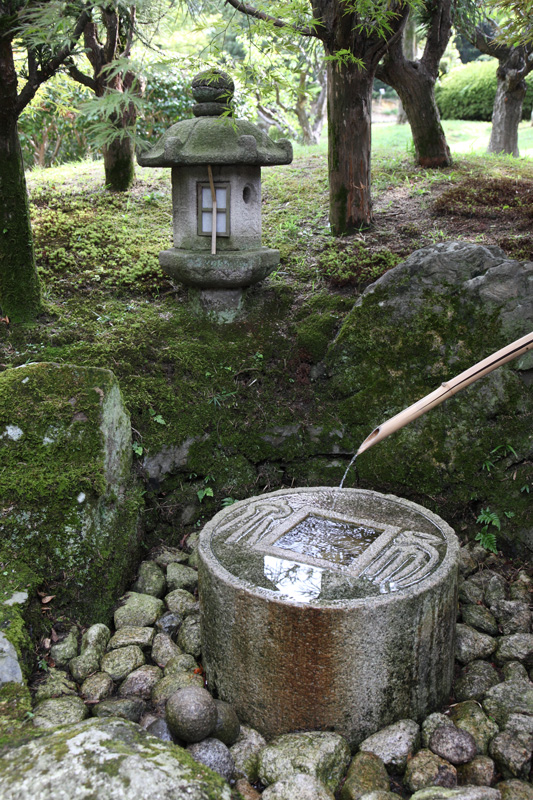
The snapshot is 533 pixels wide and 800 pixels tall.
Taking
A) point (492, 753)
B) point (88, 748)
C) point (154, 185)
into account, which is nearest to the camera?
point (88, 748)

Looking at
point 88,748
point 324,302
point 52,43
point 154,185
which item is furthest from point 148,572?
point 154,185

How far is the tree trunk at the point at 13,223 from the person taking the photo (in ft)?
16.3


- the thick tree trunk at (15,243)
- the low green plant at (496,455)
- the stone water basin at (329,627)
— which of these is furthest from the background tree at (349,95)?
the stone water basin at (329,627)

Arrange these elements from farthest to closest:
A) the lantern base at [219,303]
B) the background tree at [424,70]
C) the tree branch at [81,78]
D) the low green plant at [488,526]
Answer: the background tree at [424,70] → the tree branch at [81,78] → the lantern base at [219,303] → the low green plant at [488,526]

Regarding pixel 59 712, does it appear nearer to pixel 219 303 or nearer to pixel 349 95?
pixel 219 303

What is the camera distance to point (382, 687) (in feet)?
9.67

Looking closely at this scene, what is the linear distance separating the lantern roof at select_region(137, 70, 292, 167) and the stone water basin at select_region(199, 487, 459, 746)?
3.11 metres

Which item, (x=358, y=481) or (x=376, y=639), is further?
(x=358, y=481)

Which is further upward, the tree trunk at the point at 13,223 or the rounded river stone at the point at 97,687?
the tree trunk at the point at 13,223

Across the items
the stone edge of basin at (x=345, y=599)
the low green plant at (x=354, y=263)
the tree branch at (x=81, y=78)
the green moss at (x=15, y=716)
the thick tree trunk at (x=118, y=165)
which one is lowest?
the green moss at (x=15, y=716)

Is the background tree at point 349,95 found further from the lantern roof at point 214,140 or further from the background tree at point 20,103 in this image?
the background tree at point 20,103

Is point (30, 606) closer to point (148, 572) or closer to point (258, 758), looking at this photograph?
point (148, 572)

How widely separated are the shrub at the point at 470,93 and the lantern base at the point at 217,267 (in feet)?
49.7

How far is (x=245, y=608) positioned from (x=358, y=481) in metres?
2.08
